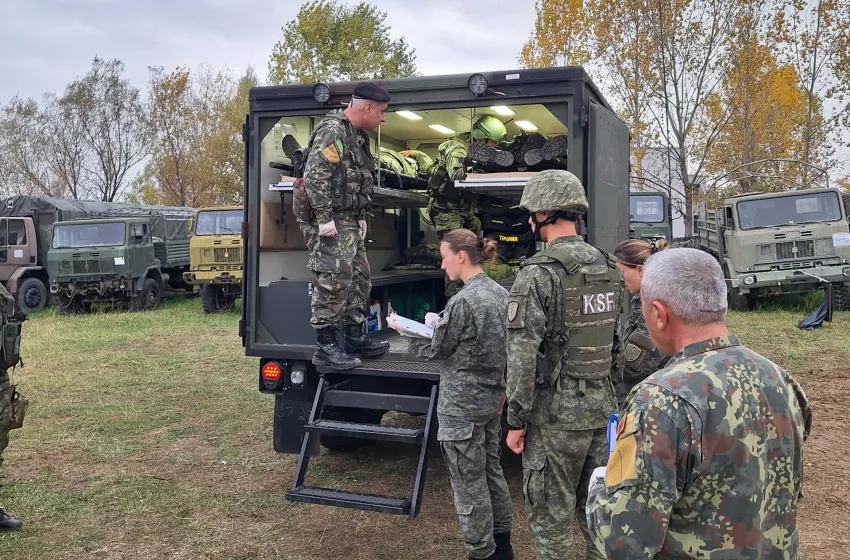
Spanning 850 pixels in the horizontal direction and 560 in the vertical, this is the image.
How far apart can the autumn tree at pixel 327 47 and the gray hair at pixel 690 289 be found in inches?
781

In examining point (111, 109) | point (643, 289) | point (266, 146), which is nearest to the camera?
point (643, 289)

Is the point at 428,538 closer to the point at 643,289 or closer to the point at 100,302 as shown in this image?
the point at 643,289

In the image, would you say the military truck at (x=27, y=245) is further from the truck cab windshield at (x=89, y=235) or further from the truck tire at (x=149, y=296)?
the truck tire at (x=149, y=296)

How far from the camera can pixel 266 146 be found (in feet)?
16.1

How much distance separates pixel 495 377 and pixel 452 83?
184cm

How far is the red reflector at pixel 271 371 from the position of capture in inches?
182

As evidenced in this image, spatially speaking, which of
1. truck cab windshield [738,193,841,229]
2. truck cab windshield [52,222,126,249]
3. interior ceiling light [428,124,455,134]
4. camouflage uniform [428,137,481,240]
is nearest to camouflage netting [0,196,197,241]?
truck cab windshield [52,222,126,249]

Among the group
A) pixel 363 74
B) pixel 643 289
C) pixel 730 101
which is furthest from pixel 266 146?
pixel 363 74

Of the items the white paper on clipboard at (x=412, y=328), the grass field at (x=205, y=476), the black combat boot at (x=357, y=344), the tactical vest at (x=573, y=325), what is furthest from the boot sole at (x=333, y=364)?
the tactical vest at (x=573, y=325)

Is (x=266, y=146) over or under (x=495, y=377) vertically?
over

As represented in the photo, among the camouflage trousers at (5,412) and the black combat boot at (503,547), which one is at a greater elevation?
the camouflage trousers at (5,412)

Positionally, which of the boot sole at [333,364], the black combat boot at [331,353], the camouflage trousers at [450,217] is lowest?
the boot sole at [333,364]

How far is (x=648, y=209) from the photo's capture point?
13.3 m

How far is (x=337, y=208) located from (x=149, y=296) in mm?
11853
